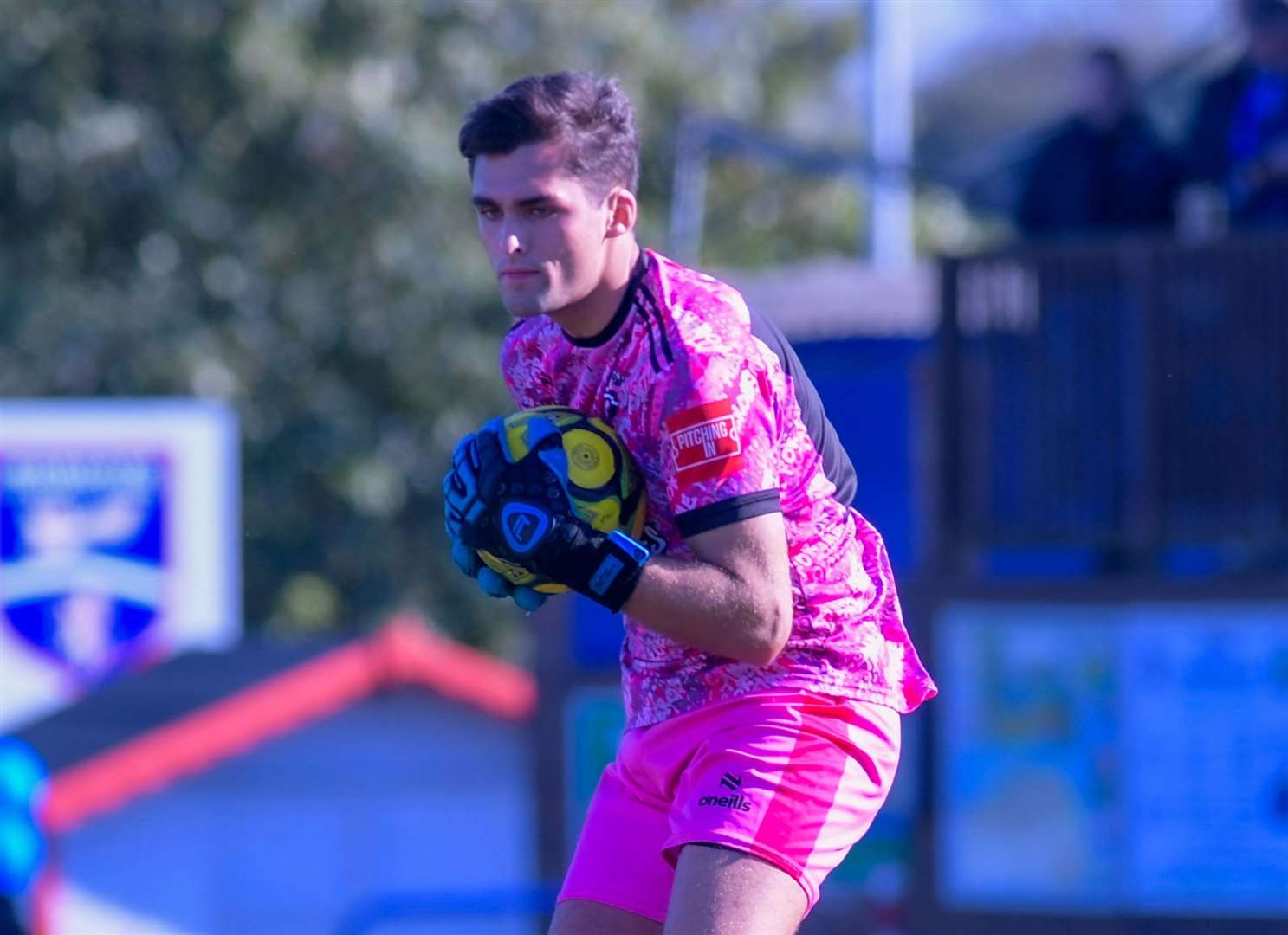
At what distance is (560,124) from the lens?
3643 mm

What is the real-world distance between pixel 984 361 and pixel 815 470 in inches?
263

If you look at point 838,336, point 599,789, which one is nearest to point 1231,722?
point 838,336

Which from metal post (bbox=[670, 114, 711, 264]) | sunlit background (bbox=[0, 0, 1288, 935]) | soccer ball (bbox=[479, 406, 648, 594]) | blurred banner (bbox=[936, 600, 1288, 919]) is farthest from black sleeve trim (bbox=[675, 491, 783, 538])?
metal post (bbox=[670, 114, 711, 264])

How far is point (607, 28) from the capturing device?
67.3ft

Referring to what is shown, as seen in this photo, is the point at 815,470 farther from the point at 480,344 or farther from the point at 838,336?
the point at 480,344

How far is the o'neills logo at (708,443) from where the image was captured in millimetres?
3461

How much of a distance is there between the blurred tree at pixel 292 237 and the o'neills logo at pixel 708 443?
14.9 meters

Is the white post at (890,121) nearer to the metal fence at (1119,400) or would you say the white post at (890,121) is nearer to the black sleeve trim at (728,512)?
the metal fence at (1119,400)

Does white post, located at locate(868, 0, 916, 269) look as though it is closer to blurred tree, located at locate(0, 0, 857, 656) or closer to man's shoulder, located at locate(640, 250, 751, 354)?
blurred tree, located at locate(0, 0, 857, 656)

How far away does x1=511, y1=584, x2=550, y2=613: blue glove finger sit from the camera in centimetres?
360

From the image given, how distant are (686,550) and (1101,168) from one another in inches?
268

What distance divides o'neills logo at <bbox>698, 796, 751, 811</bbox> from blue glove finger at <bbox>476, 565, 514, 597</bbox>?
1.65 ft

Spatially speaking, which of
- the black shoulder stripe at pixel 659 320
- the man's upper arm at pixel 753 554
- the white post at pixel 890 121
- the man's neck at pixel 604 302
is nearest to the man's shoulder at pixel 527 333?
the man's neck at pixel 604 302

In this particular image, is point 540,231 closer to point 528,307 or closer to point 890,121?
point 528,307
